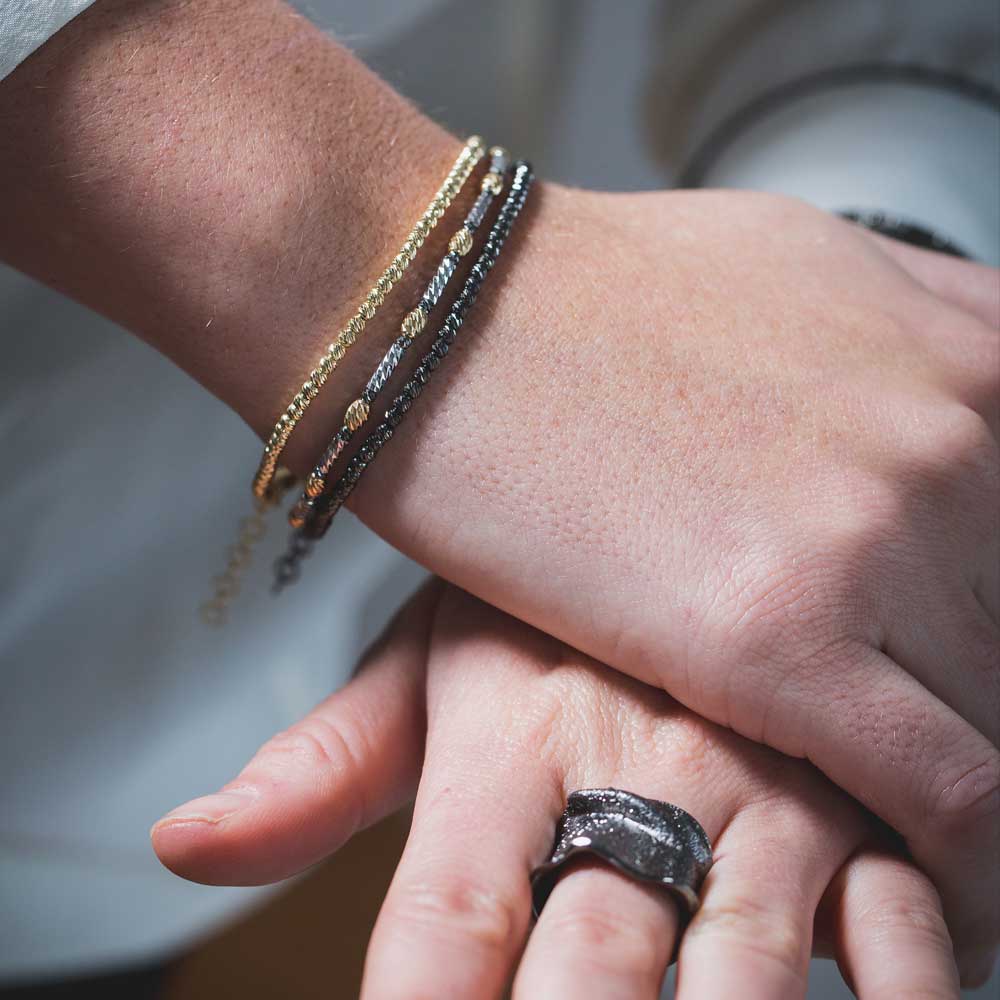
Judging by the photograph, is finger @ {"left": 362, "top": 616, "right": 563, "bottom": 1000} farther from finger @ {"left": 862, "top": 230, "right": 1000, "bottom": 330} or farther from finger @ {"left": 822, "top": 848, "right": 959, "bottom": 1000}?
finger @ {"left": 862, "top": 230, "right": 1000, "bottom": 330}

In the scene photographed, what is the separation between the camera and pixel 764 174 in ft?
3.20

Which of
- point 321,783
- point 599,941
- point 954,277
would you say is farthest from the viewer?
point 954,277

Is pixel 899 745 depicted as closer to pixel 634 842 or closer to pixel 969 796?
pixel 969 796

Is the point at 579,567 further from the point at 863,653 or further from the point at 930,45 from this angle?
the point at 930,45

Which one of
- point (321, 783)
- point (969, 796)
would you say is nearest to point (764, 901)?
point (969, 796)

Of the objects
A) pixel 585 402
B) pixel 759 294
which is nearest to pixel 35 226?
pixel 585 402

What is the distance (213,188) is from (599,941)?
1.48ft

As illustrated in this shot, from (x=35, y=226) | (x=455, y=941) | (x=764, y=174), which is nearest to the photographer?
(x=455, y=941)

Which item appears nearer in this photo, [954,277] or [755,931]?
[755,931]

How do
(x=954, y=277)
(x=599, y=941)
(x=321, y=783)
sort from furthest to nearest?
(x=954, y=277), (x=321, y=783), (x=599, y=941)

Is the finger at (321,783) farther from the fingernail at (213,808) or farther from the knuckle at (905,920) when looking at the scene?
the knuckle at (905,920)

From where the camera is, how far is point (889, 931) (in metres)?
0.53

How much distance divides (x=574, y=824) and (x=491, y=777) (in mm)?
52

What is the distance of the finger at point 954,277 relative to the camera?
2.55 ft
